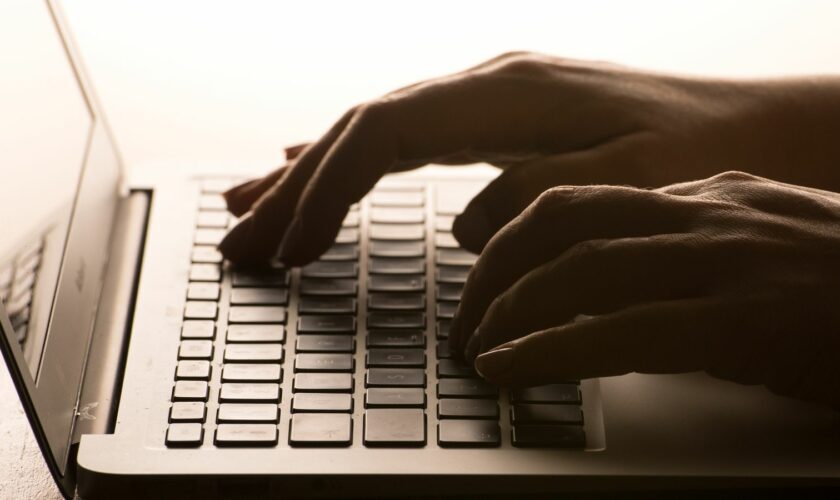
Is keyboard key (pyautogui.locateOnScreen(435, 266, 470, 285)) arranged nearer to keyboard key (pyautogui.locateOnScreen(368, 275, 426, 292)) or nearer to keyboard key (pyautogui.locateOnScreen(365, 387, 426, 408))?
keyboard key (pyautogui.locateOnScreen(368, 275, 426, 292))

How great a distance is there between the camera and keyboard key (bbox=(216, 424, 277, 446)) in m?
0.68

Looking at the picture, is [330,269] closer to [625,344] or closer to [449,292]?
[449,292]

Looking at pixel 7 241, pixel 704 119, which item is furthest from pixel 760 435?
pixel 7 241

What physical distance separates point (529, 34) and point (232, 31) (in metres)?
0.34

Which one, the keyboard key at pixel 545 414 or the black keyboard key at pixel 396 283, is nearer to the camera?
the keyboard key at pixel 545 414

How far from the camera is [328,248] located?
0.82m

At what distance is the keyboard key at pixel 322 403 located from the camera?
70 centimetres

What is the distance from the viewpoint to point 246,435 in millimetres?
684

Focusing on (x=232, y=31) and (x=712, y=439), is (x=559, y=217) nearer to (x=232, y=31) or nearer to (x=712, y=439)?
(x=712, y=439)

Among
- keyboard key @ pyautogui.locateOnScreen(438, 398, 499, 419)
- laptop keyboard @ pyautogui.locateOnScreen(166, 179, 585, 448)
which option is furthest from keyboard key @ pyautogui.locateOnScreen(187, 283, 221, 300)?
keyboard key @ pyautogui.locateOnScreen(438, 398, 499, 419)

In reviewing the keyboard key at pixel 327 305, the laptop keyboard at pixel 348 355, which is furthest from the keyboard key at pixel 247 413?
the keyboard key at pixel 327 305

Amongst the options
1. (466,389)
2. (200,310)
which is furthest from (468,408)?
(200,310)

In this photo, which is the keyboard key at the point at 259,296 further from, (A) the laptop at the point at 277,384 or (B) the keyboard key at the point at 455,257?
(B) the keyboard key at the point at 455,257

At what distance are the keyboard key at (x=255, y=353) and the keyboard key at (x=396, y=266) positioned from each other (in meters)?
0.12
